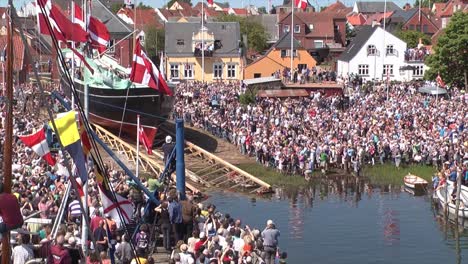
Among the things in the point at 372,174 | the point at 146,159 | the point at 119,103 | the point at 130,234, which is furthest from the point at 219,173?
the point at 130,234

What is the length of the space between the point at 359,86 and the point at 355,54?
1661cm

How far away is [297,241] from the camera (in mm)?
35250

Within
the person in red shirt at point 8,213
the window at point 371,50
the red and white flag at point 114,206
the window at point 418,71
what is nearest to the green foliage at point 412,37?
the window at point 371,50

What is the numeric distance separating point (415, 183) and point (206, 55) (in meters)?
46.8

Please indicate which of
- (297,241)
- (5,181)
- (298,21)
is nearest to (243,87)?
(297,241)

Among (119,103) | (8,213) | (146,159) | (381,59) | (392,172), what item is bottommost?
(392,172)

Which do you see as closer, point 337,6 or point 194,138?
point 194,138

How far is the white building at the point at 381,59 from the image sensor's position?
287 feet

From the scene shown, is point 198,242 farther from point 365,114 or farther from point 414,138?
point 365,114

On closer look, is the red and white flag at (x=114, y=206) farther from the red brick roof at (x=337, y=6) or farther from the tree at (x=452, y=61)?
the red brick roof at (x=337, y=6)

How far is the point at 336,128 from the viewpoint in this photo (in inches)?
2023

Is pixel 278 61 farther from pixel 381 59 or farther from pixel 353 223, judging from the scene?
pixel 353 223

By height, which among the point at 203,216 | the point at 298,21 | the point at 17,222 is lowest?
the point at 203,216

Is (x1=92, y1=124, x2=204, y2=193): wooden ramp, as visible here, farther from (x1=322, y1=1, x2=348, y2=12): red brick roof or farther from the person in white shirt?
(x1=322, y1=1, x2=348, y2=12): red brick roof
